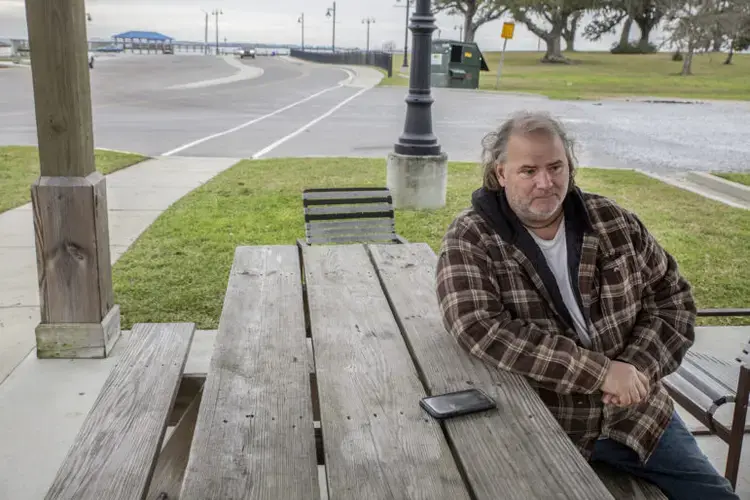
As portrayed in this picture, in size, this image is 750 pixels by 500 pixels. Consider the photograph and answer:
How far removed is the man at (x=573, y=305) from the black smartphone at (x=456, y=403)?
10.6 inches

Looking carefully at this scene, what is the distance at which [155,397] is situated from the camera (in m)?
2.33

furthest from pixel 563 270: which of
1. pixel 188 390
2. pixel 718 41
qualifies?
pixel 718 41

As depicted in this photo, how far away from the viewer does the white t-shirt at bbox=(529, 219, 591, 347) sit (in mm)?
2438

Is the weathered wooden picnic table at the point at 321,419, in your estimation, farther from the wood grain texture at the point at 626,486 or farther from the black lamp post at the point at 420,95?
the black lamp post at the point at 420,95

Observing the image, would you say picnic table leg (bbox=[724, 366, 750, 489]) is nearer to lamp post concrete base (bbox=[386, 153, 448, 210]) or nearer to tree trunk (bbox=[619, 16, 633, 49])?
lamp post concrete base (bbox=[386, 153, 448, 210])

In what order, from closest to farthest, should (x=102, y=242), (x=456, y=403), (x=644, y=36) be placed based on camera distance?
(x=456, y=403) → (x=102, y=242) → (x=644, y=36)

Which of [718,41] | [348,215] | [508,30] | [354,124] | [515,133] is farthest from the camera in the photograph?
[718,41]

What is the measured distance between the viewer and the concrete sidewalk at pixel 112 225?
4.59 m

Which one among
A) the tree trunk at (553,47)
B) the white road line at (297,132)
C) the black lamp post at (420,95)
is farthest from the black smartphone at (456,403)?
the tree trunk at (553,47)

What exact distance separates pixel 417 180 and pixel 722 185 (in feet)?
14.6

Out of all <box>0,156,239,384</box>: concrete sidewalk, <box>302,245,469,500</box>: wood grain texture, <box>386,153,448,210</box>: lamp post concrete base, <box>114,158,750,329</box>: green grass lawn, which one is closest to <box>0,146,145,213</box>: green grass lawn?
<box>0,156,239,384</box>: concrete sidewalk

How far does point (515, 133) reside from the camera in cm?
250

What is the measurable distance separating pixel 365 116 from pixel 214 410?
708 inches

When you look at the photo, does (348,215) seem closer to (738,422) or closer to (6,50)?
(738,422)
